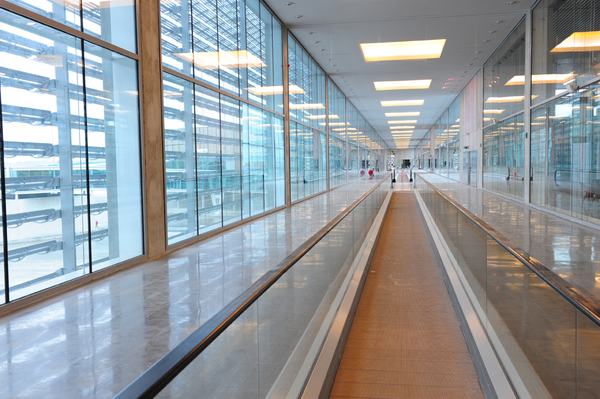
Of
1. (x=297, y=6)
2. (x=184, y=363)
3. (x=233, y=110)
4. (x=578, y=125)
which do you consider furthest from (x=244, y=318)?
(x=297, y=6)

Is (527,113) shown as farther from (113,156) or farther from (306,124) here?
(113,156)

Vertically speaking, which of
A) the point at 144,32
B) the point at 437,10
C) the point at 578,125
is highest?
the point at 437,10

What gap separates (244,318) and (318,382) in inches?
70.5

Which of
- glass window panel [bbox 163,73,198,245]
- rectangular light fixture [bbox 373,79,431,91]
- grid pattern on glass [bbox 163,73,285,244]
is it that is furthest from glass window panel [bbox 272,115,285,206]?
rectangular light fixture [bbox 373,79,431,91]

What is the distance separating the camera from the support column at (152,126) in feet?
21.1

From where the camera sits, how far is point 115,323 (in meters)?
3.85

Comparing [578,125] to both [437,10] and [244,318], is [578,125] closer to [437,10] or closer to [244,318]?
[437,10]

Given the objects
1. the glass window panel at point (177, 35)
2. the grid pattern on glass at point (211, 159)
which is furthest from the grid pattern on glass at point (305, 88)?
the glass window panel at point (177, 35)

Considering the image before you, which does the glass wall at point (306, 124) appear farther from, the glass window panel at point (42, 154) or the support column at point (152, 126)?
the glass window panel at point (42, 154)

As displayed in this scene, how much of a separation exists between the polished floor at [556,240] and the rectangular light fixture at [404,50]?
21.8 feet

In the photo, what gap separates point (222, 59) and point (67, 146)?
193 inches

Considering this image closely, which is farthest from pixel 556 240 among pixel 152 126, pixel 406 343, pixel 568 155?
pixel 152 126

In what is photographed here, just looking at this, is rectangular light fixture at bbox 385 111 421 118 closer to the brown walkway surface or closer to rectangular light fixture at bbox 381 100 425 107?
rectangular light fixture at bbox 381 100 425 107

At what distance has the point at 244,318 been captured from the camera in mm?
1857
